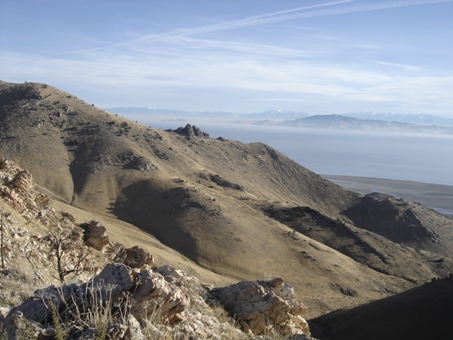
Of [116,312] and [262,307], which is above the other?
[116,312]

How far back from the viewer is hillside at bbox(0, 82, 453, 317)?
38031 mm

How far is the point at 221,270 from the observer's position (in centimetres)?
3678

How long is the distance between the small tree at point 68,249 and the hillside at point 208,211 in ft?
24.4

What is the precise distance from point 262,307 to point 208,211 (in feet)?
105

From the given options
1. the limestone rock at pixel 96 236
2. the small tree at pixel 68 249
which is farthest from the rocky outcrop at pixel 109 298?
the limestone rock at pixel 96 236

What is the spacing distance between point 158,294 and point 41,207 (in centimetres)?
1355

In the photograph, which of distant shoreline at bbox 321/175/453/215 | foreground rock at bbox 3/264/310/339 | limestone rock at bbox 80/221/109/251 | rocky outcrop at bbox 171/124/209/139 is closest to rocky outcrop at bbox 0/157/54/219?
limestone rock at bbox 80/221/109/251

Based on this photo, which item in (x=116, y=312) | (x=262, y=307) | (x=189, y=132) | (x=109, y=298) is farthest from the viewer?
(x=189, y=132)

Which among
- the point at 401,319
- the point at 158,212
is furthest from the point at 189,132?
the point at 401,319

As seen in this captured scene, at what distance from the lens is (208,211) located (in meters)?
45.3

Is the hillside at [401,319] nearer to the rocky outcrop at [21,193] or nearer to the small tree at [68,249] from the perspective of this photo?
the small tree at [68,249]

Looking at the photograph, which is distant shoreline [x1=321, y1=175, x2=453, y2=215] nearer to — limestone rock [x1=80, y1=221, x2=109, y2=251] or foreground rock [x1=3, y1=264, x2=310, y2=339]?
limestone rock [x1=80, y1=221, x2=109, y2=251]

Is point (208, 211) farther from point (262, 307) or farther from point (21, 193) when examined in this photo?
point (262, 307)

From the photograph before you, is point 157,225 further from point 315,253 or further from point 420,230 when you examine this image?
point 420,230
